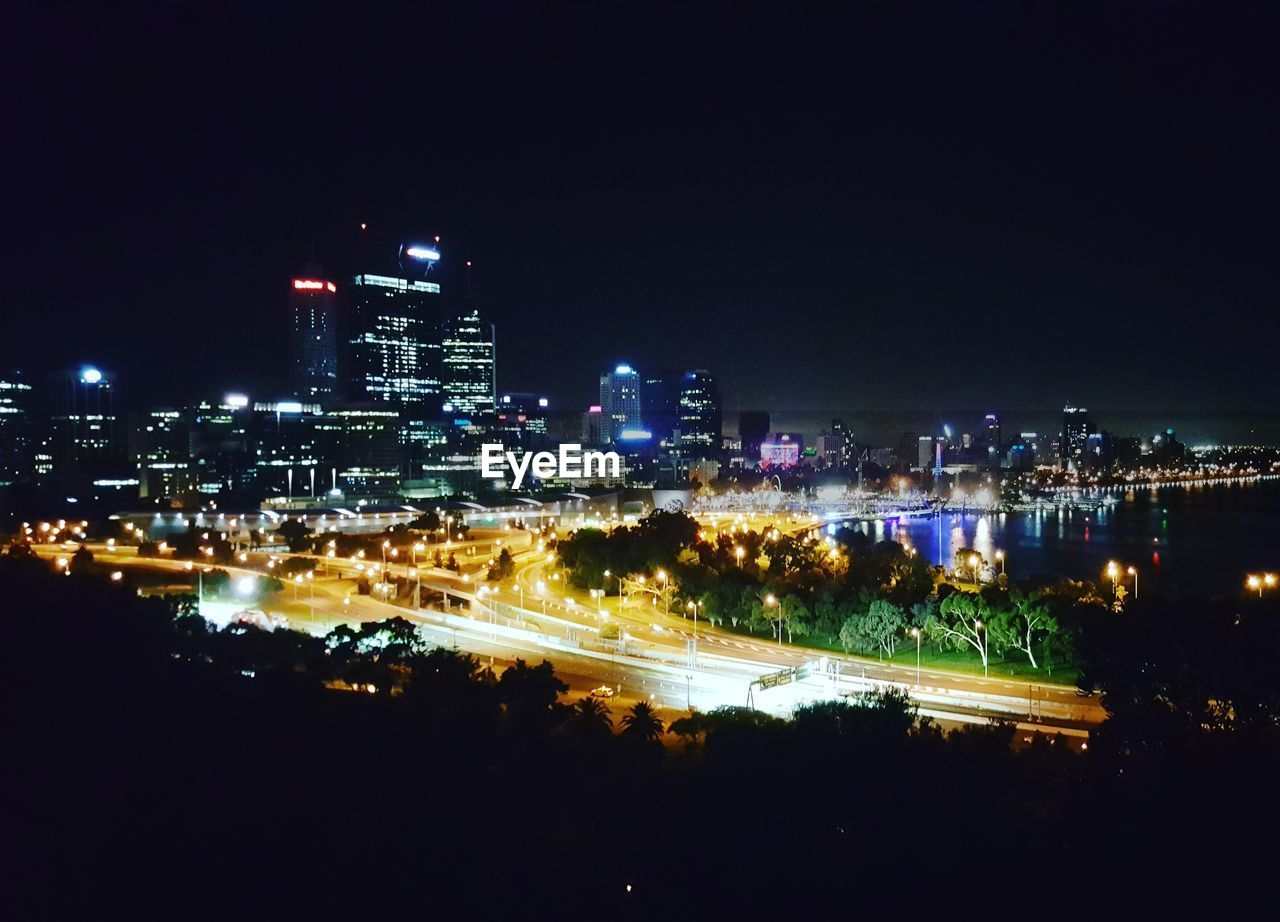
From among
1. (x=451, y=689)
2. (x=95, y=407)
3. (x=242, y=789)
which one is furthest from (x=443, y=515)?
(x=242, y=789)

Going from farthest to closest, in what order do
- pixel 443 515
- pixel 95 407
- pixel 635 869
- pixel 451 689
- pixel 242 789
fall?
pixel 95 407, pixel 443 515, pixel 451 689, pixel 242 789, pixel 635 869

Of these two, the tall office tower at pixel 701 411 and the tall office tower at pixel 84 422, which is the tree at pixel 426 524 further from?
the tall office tower at pixel 701 411

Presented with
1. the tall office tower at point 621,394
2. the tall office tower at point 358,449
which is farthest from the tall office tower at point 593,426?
the tall office tower at point 358,449

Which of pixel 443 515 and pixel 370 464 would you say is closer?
pixel 443 515

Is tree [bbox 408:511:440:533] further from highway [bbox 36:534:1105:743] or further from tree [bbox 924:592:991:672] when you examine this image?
tree [bbox 924:592:991:672]

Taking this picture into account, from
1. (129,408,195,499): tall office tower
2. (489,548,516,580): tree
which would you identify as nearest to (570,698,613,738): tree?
(489,548,516,580): tree

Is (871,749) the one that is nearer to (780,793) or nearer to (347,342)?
(780,793)
